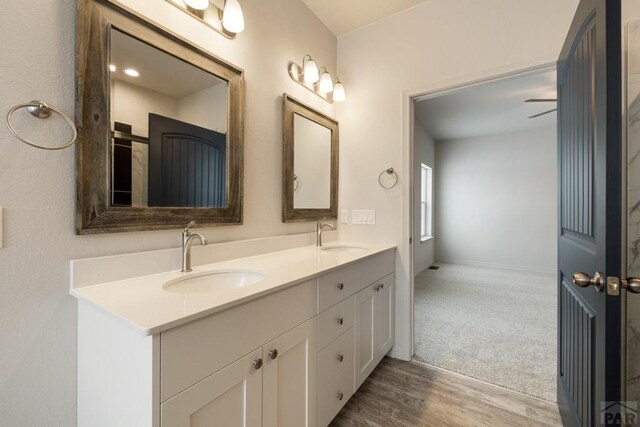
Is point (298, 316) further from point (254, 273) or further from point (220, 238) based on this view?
point (220, 238)

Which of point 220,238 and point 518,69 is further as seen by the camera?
point 518,69

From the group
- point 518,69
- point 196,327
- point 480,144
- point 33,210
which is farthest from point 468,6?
point 480,144

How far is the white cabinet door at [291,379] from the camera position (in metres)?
1.00

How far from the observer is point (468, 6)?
6.03 ft

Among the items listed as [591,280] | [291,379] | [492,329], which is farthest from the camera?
[492,329]

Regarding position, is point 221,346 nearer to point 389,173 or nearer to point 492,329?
point 389,173

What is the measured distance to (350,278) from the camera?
1519 mm

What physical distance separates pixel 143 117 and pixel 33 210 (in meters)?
0.50

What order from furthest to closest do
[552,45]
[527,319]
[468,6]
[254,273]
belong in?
1. [527,319]
2. [468,6]
3. [552,45]
4. [254,273]

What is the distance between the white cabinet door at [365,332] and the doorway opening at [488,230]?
61cm

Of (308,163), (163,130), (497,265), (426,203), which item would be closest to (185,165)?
(163,130)

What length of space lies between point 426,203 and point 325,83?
392 centimetres

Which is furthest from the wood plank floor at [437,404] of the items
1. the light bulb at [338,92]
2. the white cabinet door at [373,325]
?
the light bulb at [338,92]

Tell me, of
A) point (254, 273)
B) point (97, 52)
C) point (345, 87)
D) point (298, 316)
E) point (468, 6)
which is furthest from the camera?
point (345, 87)
